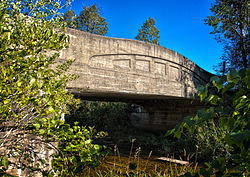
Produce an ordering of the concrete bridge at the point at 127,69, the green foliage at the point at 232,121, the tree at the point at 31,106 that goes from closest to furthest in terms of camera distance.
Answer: the green foliage at the point at 232,121, the tree at the point at 31,106, the concrete bridge at the point at 127,69

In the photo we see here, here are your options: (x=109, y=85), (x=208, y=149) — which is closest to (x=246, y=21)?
(x=208, y=149)

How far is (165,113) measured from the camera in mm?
13758

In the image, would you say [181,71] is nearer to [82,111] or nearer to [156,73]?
[156,73]

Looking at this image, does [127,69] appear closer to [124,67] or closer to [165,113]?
[124,67]

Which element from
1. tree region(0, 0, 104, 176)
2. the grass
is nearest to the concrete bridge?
the grass

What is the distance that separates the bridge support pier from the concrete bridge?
165cm

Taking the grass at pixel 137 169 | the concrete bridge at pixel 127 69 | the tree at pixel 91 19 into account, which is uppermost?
the tree at pixel 91 19

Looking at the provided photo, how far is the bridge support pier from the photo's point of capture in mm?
12297

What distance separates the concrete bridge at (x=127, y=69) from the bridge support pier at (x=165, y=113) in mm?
1646

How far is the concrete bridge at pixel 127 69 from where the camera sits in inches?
277

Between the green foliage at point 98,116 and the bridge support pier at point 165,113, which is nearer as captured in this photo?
the bridge support pier at point 165,113

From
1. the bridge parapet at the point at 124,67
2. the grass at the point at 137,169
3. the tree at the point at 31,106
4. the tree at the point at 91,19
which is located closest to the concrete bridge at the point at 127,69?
the bridge parapet at the point at 124,67

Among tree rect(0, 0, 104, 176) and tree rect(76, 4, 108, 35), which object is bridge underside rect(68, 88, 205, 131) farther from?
tree rect(76, 4, 108, 35)

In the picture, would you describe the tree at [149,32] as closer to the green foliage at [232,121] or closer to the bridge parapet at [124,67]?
the bridge parapet at [124,67]
